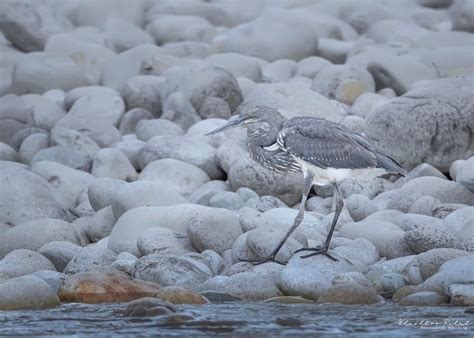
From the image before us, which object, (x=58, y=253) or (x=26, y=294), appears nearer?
(x=26, y=294)

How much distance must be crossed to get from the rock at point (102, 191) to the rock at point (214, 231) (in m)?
2.01

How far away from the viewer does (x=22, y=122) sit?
649 inches

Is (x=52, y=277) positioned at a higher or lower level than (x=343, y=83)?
higher

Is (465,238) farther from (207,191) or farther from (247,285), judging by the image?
(207,191)

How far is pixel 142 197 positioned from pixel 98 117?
12.9ft

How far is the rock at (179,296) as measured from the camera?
939cm

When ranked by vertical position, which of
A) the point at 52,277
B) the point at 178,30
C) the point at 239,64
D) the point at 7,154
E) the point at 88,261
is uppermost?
the point at 52,277

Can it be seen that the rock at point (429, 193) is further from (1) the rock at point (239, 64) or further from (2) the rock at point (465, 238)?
(1) the rock at point (239, 64)

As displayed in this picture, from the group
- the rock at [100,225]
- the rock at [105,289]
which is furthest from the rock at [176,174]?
the rock at [105,289]

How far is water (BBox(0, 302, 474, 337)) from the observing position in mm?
8320

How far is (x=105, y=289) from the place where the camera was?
9.59 metres

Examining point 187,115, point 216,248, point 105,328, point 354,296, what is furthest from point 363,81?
point 105,328

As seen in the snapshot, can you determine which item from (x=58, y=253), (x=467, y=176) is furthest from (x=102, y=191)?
(x=467, y=176)

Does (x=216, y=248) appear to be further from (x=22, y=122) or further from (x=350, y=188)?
(x=22, y=122)
